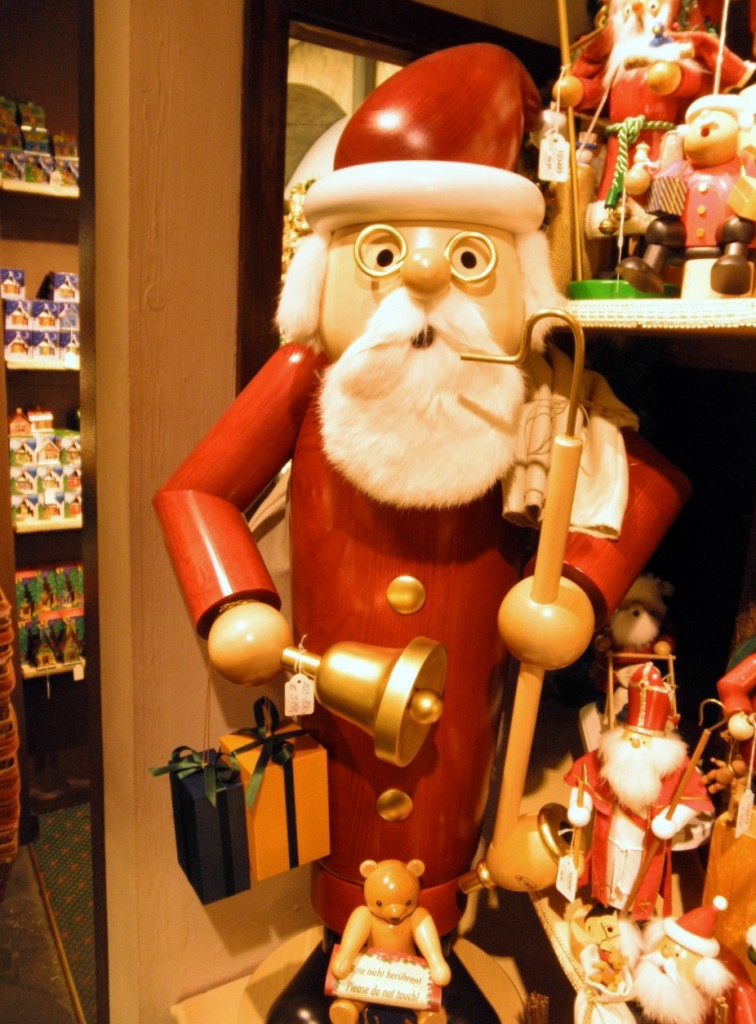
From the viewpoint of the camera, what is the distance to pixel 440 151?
0.71 meters

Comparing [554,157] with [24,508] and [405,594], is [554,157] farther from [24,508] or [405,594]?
[24,508]

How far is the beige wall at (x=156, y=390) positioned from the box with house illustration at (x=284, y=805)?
0.20m

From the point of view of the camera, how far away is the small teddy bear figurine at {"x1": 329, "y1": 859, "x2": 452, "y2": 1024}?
2.56 feet

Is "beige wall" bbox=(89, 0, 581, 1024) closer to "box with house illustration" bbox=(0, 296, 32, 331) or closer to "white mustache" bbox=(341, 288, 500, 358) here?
"white mustache" bbox=(341, 288, 500, 358)

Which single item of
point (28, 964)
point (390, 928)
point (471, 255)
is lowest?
point (28, 964)

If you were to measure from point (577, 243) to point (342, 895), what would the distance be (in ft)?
2.45

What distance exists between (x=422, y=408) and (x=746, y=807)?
1.54ft

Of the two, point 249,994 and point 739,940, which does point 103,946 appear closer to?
point 249,994

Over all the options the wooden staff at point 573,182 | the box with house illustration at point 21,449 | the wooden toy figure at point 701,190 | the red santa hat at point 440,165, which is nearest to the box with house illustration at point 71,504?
the box with house illustration at point 21,449

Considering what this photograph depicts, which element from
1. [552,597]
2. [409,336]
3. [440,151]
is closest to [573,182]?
[440,151]

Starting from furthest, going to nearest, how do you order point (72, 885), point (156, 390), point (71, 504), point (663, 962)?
point (71, 504)
point (72, 885)
point (156, 390)
point (663, 962)

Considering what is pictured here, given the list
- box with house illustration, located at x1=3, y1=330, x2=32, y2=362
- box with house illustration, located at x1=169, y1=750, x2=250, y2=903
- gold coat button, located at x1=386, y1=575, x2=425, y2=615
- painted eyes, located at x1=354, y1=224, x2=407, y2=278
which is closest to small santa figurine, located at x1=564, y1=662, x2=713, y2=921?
gold coat button, located at x1=386, y1=575, x2=425, y2=615

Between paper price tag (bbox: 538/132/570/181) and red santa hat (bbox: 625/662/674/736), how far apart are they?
19.7 inches

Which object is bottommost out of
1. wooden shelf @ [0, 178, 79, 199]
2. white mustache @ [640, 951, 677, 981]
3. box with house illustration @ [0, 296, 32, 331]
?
white mustache @ [640, 951, 677, 981]
